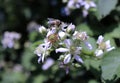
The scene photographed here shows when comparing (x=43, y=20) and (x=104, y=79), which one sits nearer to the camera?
(x=104, y=79)

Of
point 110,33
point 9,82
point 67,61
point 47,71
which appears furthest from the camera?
point 9,82

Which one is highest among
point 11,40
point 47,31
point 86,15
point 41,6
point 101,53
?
point 41,6

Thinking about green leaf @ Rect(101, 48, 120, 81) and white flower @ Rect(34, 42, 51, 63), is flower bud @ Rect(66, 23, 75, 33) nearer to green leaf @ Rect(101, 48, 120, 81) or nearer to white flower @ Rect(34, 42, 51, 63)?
white flower @ Rect(34, 42, 51, 63)

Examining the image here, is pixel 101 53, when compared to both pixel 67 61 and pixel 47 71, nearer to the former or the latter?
A: pixel 67 61

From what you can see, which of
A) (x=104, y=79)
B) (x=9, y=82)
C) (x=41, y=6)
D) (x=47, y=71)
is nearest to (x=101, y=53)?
(x=104, y=79)

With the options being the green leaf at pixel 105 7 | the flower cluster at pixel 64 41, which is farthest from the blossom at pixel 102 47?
the green leaf at pixel 105 7

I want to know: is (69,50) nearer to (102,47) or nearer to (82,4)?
(102,47)

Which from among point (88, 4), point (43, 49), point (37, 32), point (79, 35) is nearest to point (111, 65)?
point (79, 35)
